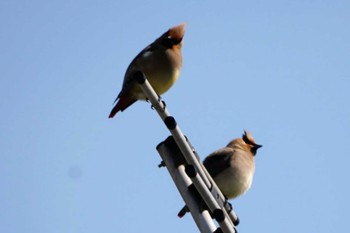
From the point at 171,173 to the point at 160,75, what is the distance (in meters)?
2.29

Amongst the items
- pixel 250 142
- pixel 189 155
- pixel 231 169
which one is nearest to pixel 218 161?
pixel 231 169

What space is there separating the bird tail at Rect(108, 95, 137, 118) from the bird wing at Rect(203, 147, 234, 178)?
96cm

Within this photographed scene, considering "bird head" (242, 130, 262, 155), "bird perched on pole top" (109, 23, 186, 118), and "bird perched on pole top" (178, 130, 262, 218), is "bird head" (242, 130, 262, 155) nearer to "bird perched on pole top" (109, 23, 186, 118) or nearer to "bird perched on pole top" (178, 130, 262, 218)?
"bird perched on pole top" (178, 130, 262, 218)

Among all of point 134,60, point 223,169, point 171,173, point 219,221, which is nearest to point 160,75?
point 134,60

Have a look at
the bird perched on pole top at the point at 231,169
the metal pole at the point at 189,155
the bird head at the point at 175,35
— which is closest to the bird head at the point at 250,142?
the bird perched on pole top at the point at 231,169

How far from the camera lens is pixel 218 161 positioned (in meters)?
5.74

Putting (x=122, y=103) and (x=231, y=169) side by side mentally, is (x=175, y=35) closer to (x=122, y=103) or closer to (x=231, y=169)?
(x=122, y=103)

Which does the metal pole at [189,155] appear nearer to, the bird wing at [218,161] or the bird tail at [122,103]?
the bird tail at [122,103]

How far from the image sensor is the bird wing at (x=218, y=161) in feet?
18.4

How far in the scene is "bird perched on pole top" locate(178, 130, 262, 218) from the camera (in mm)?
5527

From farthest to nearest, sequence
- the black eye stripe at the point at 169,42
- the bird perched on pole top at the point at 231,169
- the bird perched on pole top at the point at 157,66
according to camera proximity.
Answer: the bird perched on pole top at the point at 231,169, the black eye stripe at the point at 169,42, the bird perched on pole top at the point at 157,66

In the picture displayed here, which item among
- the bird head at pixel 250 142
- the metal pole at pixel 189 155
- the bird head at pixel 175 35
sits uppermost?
the bird head at pixel 175 35

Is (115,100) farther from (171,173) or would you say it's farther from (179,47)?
(171,173)

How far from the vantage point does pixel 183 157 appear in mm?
2785
